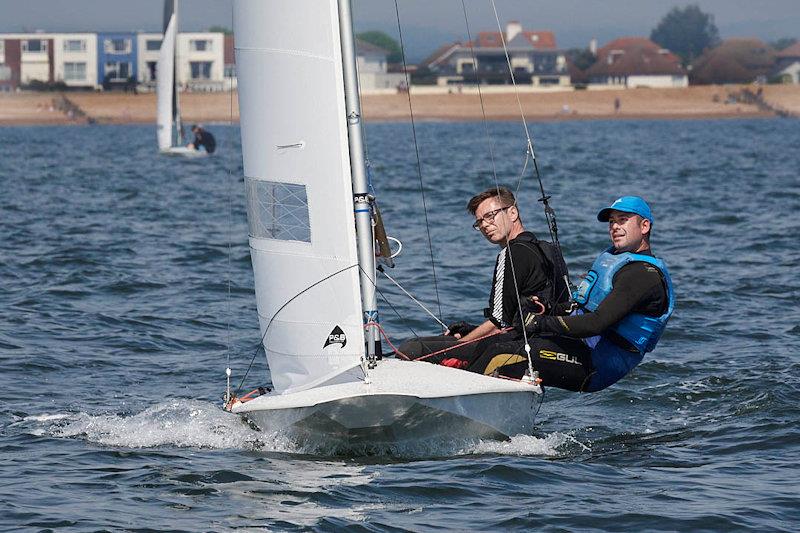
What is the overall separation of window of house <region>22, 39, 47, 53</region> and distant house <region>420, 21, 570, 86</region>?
105ft

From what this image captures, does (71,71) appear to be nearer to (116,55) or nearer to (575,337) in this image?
(116,55)

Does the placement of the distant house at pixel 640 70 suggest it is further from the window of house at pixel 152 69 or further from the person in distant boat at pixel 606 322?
the person in distant boat at pixel 606 322

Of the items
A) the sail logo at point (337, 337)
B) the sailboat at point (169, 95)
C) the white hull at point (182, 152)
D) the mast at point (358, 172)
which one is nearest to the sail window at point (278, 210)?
the mast at point (358, 172)

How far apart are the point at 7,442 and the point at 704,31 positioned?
190 meters

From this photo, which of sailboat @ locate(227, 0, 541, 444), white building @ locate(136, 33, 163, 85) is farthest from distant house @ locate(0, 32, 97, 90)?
sailboat @ locate(227, 0, 541, 444)

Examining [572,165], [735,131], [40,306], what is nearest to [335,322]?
[40,306]

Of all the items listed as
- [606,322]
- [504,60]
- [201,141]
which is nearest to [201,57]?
[504,60]

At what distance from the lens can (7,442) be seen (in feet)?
22.9

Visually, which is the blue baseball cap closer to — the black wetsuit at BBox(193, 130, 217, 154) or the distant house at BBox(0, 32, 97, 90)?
the black wetsuit at BBox(193, 130, 217, 154)

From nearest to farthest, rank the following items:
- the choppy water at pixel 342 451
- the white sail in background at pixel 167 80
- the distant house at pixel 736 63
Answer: the choppy water at pixel 342 451 < the white sail in background at pixel 167 80 < the distant house at pixel 736 63

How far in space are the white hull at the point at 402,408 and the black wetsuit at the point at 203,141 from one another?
34019 mm

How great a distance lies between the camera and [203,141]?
133 ft

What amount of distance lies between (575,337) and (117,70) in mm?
98874

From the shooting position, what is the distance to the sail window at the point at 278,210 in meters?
6.57
